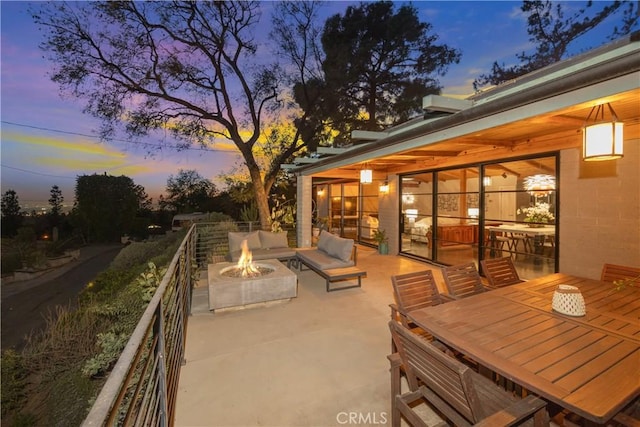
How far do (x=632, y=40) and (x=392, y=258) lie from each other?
6950 millimetres

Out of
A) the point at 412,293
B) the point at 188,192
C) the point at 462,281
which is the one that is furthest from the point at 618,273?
the point at 188,192

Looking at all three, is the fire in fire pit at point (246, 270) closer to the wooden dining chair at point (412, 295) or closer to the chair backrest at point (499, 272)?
the wooden dining chair at point (412, 295)

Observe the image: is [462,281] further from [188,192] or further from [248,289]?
[188,192]

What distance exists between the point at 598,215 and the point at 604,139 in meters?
2.75

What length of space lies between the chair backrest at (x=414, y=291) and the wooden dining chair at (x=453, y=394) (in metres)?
0.87

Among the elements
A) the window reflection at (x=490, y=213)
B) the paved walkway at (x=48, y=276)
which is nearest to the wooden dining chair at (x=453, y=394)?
the window reflection at (x=490, y=213)

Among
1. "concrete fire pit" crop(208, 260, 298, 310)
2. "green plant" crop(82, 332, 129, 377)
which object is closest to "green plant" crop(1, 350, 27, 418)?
"green plant" crop(82, 332, 129, 377)

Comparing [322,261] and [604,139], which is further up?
[604,139]

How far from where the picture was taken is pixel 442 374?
61.9 inches

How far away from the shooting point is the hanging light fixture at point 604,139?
2.38 metres

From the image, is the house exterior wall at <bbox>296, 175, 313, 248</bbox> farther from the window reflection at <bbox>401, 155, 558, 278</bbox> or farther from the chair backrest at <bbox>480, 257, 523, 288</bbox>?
the chair backrest at <bbox>480, 257, 523, 288</bbox>

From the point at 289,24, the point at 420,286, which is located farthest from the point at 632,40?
the point at 289,24

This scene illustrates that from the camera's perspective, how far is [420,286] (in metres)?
3.11

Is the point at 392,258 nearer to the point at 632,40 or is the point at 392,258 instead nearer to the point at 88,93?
the point at 632,40
